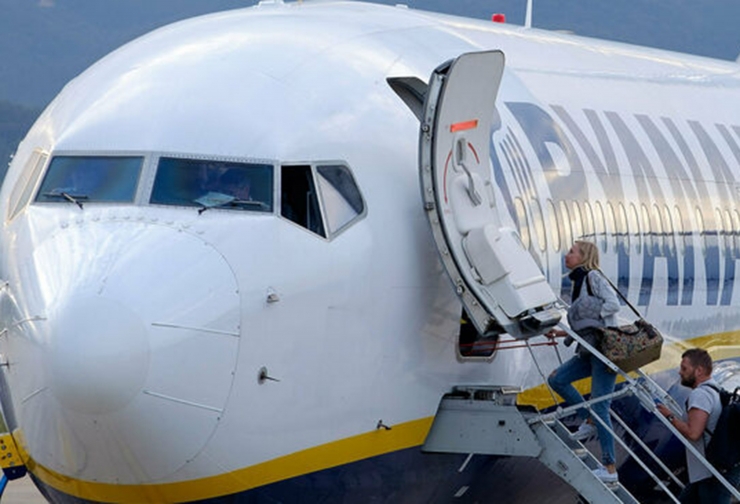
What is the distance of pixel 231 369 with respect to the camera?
1180cm

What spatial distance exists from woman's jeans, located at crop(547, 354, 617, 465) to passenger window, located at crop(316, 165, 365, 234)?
2.46 m

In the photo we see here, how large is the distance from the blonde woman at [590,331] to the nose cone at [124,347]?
347 cm

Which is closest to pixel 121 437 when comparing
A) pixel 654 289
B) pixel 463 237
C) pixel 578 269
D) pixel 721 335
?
pixel 463 237

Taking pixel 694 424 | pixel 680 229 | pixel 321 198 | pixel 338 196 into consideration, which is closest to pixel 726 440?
pixel 694 424

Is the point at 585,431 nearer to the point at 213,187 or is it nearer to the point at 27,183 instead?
the point at 213,187

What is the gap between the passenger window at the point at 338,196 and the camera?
12789 millimetres

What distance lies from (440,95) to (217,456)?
3.03m

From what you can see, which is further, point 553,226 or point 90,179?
point 553,226

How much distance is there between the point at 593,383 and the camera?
1437 centimetres

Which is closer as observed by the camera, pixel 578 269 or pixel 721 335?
pixel 578 269

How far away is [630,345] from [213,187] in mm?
3726

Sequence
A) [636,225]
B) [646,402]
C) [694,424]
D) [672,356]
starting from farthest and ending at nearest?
[672,356], [636,225], [694,424], [646,402]

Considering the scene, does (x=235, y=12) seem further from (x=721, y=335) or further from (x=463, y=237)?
(x=721, y=335)

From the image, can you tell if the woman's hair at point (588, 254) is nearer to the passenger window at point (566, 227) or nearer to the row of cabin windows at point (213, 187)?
the passenger window at point (566, 227)
